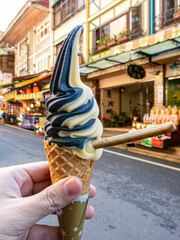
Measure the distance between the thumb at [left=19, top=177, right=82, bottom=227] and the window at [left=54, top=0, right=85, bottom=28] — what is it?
15.9 meters

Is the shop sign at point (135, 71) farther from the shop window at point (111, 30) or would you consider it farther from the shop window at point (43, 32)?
the shop window at point (43, 32)

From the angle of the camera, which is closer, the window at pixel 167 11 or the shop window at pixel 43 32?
the window at pixel 167 11

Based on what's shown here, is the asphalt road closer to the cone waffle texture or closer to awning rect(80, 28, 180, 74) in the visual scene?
the cone waffle texture

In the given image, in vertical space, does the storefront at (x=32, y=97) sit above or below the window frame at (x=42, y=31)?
below

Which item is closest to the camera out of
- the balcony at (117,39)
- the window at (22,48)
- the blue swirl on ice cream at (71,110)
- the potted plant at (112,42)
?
the blue swirl on ice cream at (71,110)

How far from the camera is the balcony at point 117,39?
10.1m

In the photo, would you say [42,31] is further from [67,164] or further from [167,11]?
[67,164]

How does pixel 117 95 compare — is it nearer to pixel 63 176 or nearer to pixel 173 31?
pixel 173 31

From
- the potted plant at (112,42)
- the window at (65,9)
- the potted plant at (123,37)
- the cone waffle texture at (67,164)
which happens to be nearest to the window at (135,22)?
the potted plant at (123,37)

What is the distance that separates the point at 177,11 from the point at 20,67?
23082 millimetres

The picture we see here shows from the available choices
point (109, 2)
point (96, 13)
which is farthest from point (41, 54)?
point (109, 2)

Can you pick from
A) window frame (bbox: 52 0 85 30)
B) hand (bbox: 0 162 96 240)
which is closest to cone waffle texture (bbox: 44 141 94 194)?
hand (bbox: 0 162 96 240)

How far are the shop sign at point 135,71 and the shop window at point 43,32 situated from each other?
13.8 metres

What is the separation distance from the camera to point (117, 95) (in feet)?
48.7
